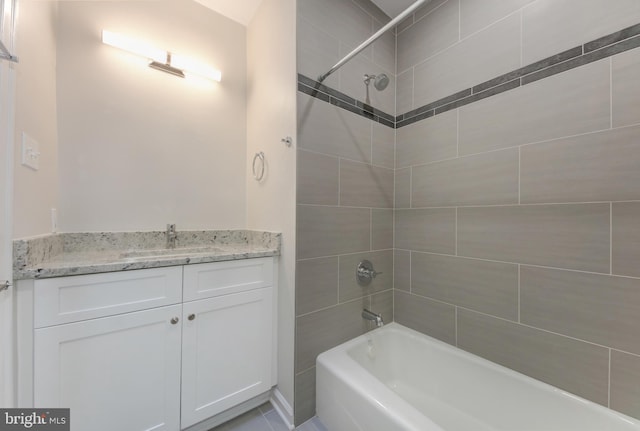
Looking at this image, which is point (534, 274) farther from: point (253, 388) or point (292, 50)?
point (292, 50)

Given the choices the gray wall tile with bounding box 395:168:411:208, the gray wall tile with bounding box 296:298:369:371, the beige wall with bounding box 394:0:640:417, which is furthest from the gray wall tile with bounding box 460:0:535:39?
the gray wall tile with bounding box 296:298:369:371

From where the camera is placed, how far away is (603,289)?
97 cm

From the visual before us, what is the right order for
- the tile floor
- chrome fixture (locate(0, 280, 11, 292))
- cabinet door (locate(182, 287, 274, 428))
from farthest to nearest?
the tile floor, cabinet door (locate(182, 287, 274, 428)), chrome fixture (locate(0, 280, 11, 292))

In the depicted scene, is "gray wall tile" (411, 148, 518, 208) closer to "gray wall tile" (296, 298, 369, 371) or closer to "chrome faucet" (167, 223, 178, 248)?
"gray wall tile" (296, 298, 369, 371)

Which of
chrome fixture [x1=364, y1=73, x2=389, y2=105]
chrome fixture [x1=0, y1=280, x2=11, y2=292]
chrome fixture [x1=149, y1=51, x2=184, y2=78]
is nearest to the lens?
chrome fixture [x1=0, y1=280, x2=11, y2=292]

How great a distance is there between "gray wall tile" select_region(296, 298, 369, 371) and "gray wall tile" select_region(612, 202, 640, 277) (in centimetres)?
117

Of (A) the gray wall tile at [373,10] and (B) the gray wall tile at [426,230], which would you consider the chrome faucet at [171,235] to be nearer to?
(B) the gray wall tile at [426,230]

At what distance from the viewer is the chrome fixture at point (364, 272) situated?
1.54 meters

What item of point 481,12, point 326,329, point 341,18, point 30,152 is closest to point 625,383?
point 326,329

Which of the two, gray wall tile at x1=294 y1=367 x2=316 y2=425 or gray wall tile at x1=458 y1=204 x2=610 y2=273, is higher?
gray wall tile at x1=458 y1=204 x2=610 y2=273

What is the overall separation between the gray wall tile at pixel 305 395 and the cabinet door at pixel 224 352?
206 mm

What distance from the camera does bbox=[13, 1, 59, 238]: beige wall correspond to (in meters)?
0.90

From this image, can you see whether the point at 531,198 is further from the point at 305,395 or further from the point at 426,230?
the point at 305,395

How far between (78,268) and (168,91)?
4.05ft
